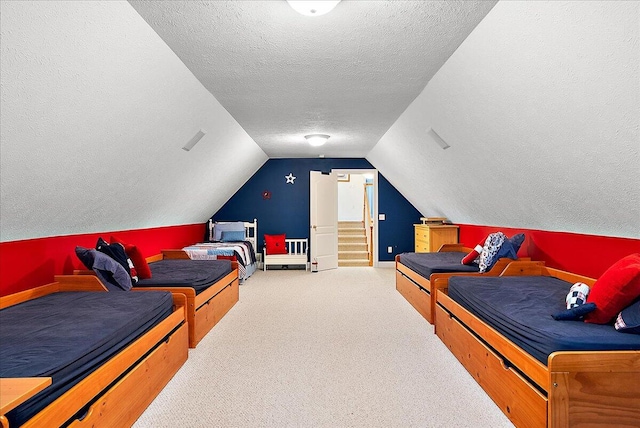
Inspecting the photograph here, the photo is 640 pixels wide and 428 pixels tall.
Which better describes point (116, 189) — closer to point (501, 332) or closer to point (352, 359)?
point (352, 359)

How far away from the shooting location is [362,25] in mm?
2480

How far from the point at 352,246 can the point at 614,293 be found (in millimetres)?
7160

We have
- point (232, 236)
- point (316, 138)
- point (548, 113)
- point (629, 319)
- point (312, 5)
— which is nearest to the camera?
point (629, 319)

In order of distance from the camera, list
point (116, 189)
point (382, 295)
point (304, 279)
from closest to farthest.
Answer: point (116, 189)
point (382, 295)
point (304, 279)

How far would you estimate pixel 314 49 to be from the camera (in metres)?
2.82

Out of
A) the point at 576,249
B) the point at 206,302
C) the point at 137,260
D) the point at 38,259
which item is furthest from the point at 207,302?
the point at 576,249

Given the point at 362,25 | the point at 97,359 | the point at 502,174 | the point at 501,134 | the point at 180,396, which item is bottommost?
the point at 180,396

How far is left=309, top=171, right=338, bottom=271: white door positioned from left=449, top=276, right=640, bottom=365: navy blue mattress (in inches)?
165

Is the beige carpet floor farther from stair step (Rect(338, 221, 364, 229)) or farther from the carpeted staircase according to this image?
stair step (Rect(338, 221, 364, 229))

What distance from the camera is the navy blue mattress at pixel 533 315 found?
1.82 m

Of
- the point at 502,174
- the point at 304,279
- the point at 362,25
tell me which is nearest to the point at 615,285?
the point at 502,174

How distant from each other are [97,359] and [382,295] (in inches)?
160

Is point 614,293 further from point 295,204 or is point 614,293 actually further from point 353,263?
point 353,263

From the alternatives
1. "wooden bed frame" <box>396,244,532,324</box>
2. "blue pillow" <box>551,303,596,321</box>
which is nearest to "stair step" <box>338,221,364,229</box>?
"wooden bed frame" <box>396,244,532,324</box>
